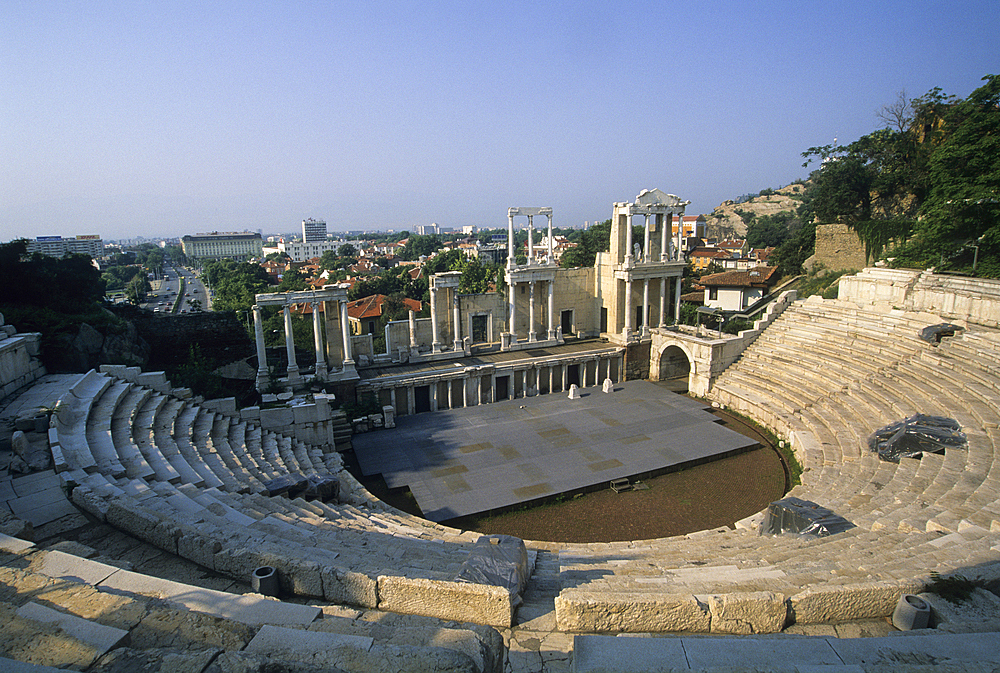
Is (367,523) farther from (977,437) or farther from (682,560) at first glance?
(977,437)

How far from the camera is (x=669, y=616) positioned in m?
5.72

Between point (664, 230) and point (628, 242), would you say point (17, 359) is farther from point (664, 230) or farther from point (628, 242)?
point (664, 230)

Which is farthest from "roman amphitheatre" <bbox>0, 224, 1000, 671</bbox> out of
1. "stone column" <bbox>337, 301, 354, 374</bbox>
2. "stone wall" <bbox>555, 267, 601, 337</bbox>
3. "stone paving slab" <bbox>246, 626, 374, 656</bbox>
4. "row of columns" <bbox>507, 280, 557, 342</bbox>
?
"stone wall" <bbox>555, 267, 601, 337</bbox>

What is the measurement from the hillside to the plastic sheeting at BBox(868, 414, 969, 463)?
11796cm

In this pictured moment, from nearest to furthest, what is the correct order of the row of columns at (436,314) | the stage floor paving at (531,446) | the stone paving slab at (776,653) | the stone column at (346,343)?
1. the stone paving slab at (776,653)
2. the stage floor paving at (531,446)
3. the stone column at (346,343)
4. the row of columns at (436,314)

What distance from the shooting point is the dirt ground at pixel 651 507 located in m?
14.7

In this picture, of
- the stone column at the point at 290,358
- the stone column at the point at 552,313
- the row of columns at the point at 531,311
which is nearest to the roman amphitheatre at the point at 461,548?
the stone column at the point at 290,358

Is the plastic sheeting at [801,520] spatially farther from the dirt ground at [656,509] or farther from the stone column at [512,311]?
the stone column at [512,311]

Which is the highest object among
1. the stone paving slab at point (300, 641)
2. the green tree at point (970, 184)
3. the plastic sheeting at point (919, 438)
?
the green tree at point (970, 184)

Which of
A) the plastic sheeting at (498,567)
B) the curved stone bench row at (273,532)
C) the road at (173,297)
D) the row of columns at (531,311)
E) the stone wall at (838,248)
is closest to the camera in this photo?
the curved stone bench row at (273,532)

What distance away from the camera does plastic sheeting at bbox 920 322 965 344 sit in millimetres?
20375

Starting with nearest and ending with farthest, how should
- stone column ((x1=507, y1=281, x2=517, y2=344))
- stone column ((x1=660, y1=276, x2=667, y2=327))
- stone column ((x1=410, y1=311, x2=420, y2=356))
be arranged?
stone column ((x1=410, y1=311, x2=420, y2=356))
stone column ((x1=507, y1=281, x2=517, y2=344))
stone column ((x1=660, y1=276, x2=667, y2=327))

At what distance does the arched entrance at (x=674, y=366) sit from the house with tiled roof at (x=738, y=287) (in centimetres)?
989

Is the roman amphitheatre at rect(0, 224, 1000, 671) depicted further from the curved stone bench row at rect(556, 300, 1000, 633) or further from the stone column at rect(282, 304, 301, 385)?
the stone column at rect(282, 304, 301, 385)
